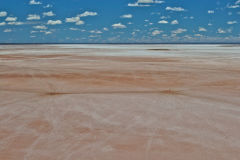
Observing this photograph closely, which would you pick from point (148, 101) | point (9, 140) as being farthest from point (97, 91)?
point (9, 140)

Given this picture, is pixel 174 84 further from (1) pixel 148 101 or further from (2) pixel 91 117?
(2) pixel 91 117

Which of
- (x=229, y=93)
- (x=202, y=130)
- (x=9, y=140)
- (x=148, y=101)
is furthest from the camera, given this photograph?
(x=229, y=93)

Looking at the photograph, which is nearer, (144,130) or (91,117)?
(144,130)

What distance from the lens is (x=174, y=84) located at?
37.4 feet

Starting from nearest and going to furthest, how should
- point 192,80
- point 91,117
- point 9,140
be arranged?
point 9,140, point 91,117, point 192,80

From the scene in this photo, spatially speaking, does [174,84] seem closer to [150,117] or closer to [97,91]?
[97,91]

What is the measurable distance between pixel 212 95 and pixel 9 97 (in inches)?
295

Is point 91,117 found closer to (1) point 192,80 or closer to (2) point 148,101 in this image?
(2) point 148,101

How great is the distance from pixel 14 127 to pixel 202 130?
4389 mm

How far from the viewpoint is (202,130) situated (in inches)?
220

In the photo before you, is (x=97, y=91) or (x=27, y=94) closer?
(x=27, y=94)

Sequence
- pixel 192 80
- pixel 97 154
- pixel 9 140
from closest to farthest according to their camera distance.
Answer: pixel 97 154, pixel 9 140, pixel 192 80

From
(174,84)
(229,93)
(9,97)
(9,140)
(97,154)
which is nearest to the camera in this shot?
(97,154)

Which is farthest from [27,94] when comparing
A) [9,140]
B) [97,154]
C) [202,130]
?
[202,130]
